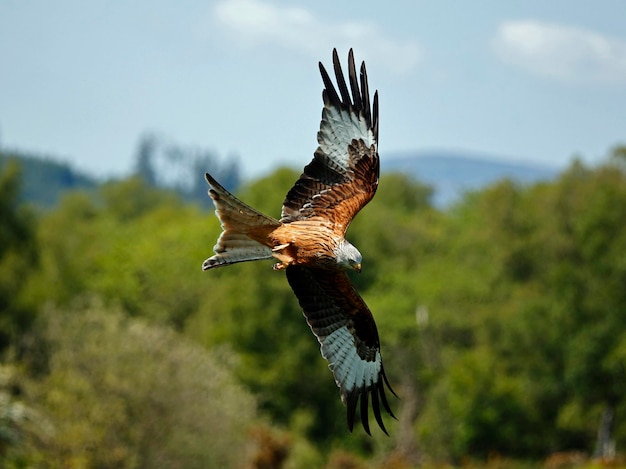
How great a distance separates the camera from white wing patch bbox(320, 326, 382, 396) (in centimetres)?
1141

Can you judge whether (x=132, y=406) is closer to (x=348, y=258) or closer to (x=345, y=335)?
(x=345, y=335)

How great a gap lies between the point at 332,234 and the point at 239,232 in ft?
2.46

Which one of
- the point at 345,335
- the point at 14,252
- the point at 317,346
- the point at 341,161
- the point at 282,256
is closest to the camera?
the point at 282,256

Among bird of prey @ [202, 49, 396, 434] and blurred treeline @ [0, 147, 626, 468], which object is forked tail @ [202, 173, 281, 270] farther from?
blurred treeline @ [0, 147, 626, 468]

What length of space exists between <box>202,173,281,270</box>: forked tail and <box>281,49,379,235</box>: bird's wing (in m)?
0.43

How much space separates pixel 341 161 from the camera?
1105 cm

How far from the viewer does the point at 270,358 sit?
1758 inches


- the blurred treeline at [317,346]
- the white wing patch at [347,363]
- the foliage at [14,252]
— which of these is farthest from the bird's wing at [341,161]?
the foliage at [14,252]

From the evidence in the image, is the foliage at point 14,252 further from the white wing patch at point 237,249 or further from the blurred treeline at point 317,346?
the white wing patch at point 237,249

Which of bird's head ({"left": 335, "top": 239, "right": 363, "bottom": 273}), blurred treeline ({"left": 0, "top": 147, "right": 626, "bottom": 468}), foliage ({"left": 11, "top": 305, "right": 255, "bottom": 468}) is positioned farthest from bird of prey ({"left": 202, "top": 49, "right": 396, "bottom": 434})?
foliage ({"left": 11, "top": 305, "right": 255, "bottom": 468})

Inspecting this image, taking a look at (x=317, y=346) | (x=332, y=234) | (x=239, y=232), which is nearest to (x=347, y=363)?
(x=332, y=234)

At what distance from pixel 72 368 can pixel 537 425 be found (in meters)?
22.0

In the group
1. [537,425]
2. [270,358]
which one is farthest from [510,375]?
[270,358]

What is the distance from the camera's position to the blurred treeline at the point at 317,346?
2953 cm
